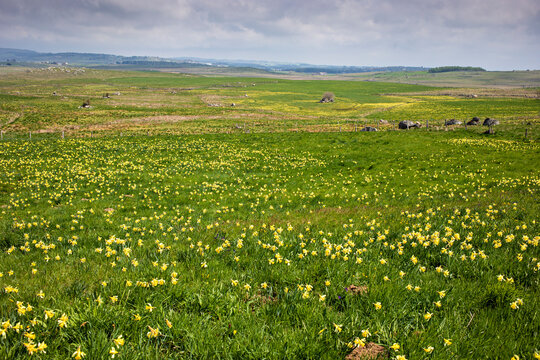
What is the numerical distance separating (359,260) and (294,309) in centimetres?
188

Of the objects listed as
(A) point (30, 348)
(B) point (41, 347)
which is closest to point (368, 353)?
(B) point (41, 347)

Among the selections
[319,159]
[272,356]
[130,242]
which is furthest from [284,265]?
[319,159]

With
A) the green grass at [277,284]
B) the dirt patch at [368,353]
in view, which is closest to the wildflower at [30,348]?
the green grass at [277,284]

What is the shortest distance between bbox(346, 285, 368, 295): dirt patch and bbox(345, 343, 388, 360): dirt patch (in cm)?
101

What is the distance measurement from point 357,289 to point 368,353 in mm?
1485

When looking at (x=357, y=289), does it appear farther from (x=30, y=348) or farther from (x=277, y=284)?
(x=30, y=348)

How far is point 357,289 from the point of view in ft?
15.3

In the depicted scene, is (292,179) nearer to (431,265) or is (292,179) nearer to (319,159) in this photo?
(319,159)

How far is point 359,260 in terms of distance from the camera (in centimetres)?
527

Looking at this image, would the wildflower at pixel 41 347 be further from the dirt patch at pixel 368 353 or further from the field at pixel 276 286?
the dirt patch at pixel 368 353

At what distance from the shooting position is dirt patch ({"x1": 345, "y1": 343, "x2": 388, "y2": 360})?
3.17 m

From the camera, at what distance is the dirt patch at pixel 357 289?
175 inches

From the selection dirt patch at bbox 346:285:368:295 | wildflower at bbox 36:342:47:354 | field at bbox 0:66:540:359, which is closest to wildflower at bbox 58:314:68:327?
field at bbox 0:66:540:359

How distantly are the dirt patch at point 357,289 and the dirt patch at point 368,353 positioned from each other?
3.30 feet
